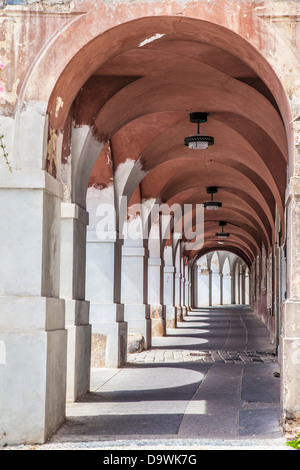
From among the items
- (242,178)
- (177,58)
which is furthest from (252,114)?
(242,178)

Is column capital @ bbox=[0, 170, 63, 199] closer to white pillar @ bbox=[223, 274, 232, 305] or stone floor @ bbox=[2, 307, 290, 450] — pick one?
stone floor @ bbox=[2, 307, 290, 450]

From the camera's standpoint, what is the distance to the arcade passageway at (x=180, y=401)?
Result: 6027 mm

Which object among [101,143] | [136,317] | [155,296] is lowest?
[136,317]

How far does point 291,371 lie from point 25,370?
225 cm

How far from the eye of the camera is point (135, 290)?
46.1 ft

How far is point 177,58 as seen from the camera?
8.31 meters

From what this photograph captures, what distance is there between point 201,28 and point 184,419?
3817mm

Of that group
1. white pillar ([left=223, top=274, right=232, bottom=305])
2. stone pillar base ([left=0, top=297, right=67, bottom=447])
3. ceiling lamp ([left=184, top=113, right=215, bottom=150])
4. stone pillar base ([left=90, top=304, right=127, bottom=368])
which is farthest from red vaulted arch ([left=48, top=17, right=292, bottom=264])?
white pillar ([left=223, top=274, right=232, bottom=305])

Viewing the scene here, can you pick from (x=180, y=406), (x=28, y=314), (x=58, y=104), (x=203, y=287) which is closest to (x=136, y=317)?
(x=180, y=406)

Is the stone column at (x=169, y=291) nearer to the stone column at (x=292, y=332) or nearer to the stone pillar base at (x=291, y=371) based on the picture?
the stone column at (x=292, y=332)

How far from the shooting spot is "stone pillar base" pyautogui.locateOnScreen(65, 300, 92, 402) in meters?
7.90

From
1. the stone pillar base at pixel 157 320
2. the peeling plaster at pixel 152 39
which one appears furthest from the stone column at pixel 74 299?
the stone pillar base at pixel 157 320

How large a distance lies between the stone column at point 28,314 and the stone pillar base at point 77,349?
1682mm

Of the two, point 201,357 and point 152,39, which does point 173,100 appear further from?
point 201,357
